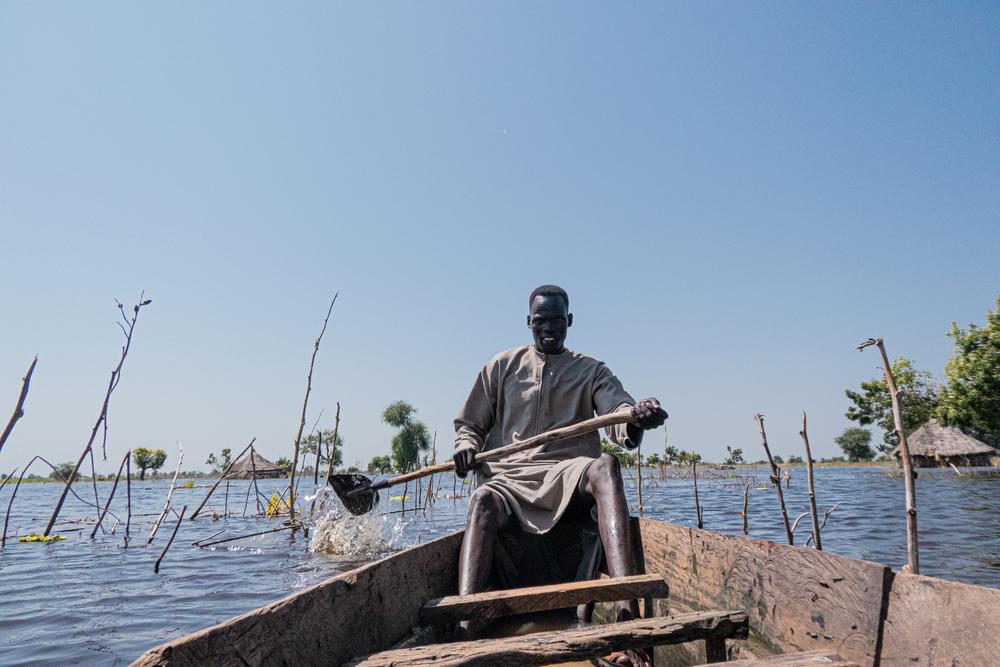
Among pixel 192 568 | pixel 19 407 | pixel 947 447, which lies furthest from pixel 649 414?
pixel 947 447

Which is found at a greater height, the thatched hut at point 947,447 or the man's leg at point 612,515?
the man's leg at point 612,515

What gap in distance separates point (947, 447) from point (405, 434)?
51396 millimetres

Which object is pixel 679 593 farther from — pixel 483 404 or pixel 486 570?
pixel 483 404

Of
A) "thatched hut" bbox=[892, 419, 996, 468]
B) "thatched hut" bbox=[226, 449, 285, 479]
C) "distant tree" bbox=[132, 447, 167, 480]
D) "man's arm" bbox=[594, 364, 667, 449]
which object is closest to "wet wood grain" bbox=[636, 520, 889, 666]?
"man's arm" bbox=[594, 364, 667, 449]

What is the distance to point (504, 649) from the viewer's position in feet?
4.37

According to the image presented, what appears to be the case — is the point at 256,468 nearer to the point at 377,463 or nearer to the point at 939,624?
the point at 377,463

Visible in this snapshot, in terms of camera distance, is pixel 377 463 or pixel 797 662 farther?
pixel 377 463

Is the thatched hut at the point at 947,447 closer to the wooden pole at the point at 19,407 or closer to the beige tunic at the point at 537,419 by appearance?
the beige tunic at the point at 537,419

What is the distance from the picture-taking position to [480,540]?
2418mm

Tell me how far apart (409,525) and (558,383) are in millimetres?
11798

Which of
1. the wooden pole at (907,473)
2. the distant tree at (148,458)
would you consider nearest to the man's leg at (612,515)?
the wooden pole at (907,473)

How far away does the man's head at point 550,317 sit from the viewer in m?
3.13

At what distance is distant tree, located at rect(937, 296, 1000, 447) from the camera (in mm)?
22625

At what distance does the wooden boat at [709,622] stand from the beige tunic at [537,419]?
60cm
